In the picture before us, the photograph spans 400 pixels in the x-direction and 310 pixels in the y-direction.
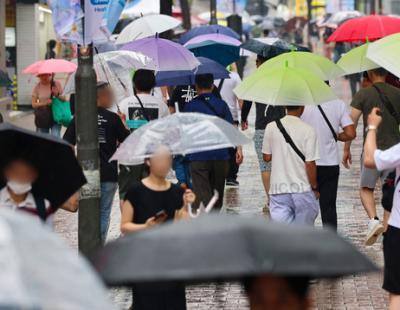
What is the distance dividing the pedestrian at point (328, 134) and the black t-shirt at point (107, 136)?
1.63 m

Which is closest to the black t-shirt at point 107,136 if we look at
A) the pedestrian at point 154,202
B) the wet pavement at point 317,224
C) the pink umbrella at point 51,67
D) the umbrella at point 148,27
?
the wet pavement at point 317,224

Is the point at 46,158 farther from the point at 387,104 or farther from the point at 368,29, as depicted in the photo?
the point at 368,29

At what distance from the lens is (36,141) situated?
6242 mm

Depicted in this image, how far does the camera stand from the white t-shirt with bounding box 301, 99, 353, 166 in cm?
1088

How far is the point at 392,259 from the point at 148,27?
844 cm

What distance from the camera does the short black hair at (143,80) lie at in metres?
11.2

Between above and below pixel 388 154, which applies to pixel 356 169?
below

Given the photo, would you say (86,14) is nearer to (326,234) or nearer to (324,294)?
(324,294)

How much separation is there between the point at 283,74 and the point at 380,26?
6.54 m

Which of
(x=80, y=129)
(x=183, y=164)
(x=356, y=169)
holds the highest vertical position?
(x=80, y=129)

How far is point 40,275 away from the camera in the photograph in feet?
11.0

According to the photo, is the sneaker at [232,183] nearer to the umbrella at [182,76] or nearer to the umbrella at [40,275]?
the umbrella at [182,76]

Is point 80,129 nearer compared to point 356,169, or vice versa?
point 80,129

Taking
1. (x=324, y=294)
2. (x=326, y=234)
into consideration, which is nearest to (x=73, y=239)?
(x=324, y=294)
